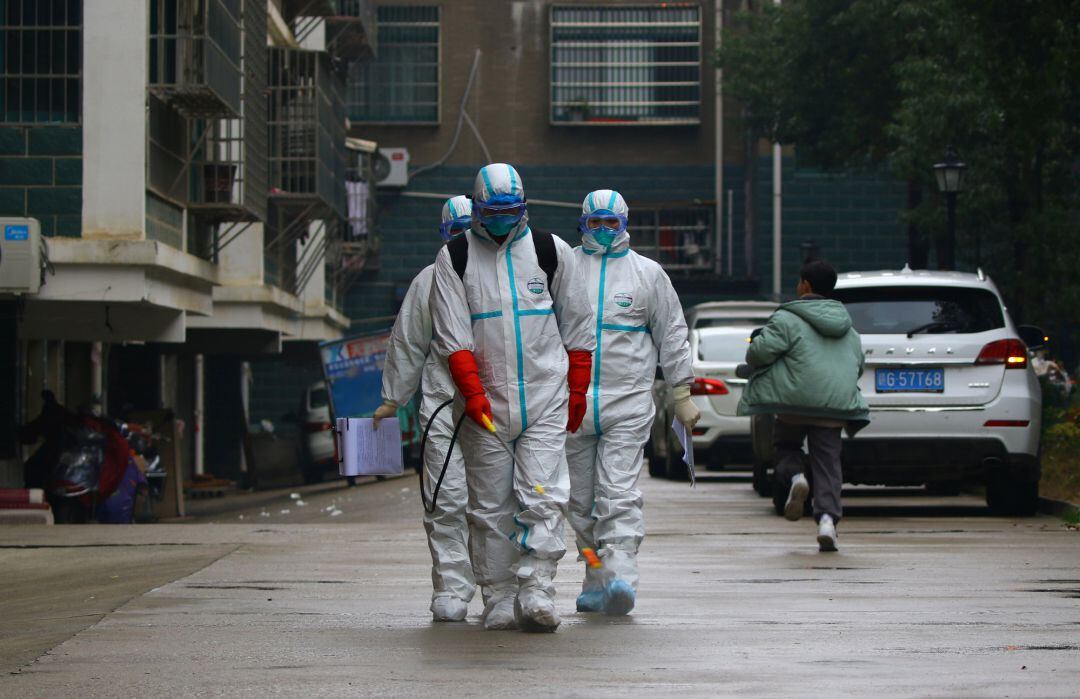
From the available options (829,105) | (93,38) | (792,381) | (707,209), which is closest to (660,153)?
(707,209)

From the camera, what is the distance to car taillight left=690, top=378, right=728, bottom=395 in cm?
2117

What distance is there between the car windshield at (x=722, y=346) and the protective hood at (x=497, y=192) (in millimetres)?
13107

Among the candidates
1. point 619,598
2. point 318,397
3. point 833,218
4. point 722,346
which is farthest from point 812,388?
point 833,218

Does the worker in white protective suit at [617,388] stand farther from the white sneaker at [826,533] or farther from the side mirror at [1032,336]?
the side mirror at [1032,336]

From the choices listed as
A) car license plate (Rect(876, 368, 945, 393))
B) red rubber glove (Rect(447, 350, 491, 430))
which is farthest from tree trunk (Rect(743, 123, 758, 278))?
red rubber glove (Rect(447, 350, 491, 430))

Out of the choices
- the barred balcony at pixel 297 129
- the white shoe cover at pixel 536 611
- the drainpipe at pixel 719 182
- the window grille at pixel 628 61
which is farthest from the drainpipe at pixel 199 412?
the white shoe cover at pixel 536 611

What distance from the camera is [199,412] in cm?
3738

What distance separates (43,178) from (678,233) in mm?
25969

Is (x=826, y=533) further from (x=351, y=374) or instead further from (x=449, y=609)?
(x=351, y=374)

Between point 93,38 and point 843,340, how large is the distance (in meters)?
10.3

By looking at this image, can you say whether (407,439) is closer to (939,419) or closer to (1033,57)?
(1033,57)

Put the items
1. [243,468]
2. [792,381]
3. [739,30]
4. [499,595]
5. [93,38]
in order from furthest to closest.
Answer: [739,30]
[243,468]
[93,38]
[792,381]
[499,595]

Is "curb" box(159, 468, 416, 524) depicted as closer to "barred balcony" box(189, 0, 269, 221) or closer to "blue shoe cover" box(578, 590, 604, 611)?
"barred balcony" box(189, 0, 269, 221)

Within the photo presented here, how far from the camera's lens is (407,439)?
2970 centimetres
